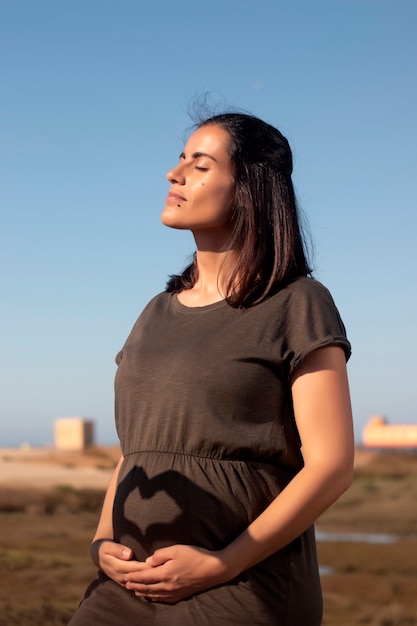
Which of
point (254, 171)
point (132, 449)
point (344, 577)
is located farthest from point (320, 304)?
point (344, 577)

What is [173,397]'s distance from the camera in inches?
79.0

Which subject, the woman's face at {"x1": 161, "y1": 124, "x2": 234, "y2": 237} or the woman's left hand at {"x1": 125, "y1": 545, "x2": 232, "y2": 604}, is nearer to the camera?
the woman's left hand at {"x1": 125, "y1": 545, "x2": 232, "y2": 604}

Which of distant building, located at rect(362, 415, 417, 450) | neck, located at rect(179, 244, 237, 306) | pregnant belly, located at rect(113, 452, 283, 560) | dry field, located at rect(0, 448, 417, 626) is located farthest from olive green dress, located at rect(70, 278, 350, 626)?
distant building, located at rect(362, 415, 417, 450)

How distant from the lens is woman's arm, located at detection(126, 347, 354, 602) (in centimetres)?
189

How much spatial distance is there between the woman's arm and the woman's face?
1.45 ft

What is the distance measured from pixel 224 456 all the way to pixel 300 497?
0.19 metres

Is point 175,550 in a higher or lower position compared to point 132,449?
lower

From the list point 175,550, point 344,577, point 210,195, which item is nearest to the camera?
point 175,550

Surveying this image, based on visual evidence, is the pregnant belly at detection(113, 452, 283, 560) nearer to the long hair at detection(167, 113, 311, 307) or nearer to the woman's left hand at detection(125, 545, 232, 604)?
the woman's left hand at detection(125, 545, 232, 604)

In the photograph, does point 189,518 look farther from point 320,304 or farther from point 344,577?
point 344,577

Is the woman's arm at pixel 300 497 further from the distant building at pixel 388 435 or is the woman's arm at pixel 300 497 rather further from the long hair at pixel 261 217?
the distant building at pixel 388 435

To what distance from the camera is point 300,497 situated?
1906mm

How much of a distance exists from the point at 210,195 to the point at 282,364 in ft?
1.54

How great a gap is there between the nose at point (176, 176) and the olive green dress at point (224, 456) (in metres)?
0.38
